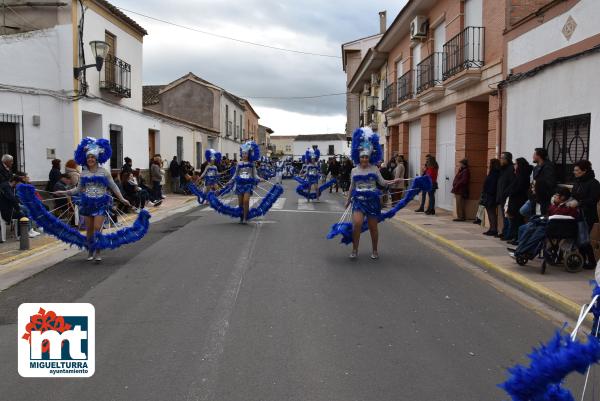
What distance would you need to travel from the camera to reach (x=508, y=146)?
12.0 meters

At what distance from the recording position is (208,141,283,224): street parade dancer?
501 inches

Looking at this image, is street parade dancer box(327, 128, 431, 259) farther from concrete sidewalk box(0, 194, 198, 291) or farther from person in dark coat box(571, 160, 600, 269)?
concrete sidewalk box(0, 194, 198, 291)

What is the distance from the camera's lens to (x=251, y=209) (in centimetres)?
1344

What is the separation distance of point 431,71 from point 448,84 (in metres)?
2.66

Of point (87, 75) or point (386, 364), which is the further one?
point (87, 75)

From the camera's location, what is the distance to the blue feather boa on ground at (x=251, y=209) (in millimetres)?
13242

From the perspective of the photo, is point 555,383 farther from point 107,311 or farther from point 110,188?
point 110,188

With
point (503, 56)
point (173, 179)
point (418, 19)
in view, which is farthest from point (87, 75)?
point (503, 56)

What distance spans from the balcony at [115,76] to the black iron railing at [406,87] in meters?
10.3

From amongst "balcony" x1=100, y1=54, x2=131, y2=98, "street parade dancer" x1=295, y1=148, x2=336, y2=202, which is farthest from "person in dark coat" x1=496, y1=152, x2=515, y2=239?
"balcony" x1=100, y1=54, x2=131, y2=98

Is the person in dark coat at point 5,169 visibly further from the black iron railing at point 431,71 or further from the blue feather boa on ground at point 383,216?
the black iron railing at point 431,71

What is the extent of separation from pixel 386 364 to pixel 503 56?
9775 millimetres

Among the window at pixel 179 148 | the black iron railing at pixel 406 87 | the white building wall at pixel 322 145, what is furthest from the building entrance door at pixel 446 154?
A: the white building wall at pixel 322 145

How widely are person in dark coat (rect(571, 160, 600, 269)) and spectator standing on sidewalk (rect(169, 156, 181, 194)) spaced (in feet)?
62.9
